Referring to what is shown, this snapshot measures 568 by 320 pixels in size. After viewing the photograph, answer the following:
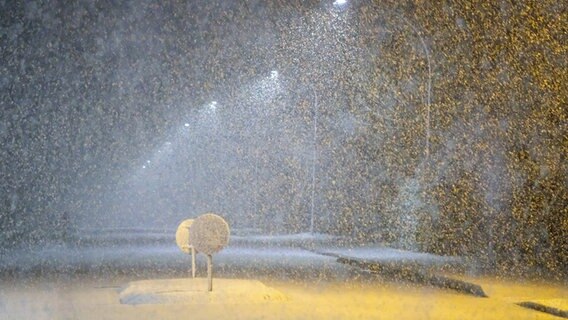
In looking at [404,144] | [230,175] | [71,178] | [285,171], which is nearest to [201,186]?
[230,175]

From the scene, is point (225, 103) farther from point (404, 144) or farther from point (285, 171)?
point (404, 144)

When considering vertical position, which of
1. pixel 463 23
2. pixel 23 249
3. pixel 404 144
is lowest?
pixel 23 249

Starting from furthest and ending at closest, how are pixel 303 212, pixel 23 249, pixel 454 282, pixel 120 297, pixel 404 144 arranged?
pixel 303 212, pixel 404 144, pixel 23 249, pixel 454 282, pixel 120 297

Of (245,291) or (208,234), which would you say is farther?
(245,291)

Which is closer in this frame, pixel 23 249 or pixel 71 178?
pixel 23 249

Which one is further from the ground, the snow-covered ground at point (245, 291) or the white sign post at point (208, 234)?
the white sign post at point (208, 234)

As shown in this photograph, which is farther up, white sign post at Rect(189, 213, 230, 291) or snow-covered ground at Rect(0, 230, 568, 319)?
white sign post at Rect(189, 213, 230, 291)

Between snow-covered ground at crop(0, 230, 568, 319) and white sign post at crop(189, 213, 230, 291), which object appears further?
white sign post at crop(189, 213, 230, 291)

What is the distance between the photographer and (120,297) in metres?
15.6

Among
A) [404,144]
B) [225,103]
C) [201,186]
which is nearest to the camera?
[404,144]

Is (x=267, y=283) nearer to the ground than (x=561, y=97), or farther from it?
nearer to the ground

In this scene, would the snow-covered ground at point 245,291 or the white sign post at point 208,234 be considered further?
the white sign post at point 208,234

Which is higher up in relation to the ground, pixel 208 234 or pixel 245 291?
pixel 208 234

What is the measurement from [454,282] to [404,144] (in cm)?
2281
